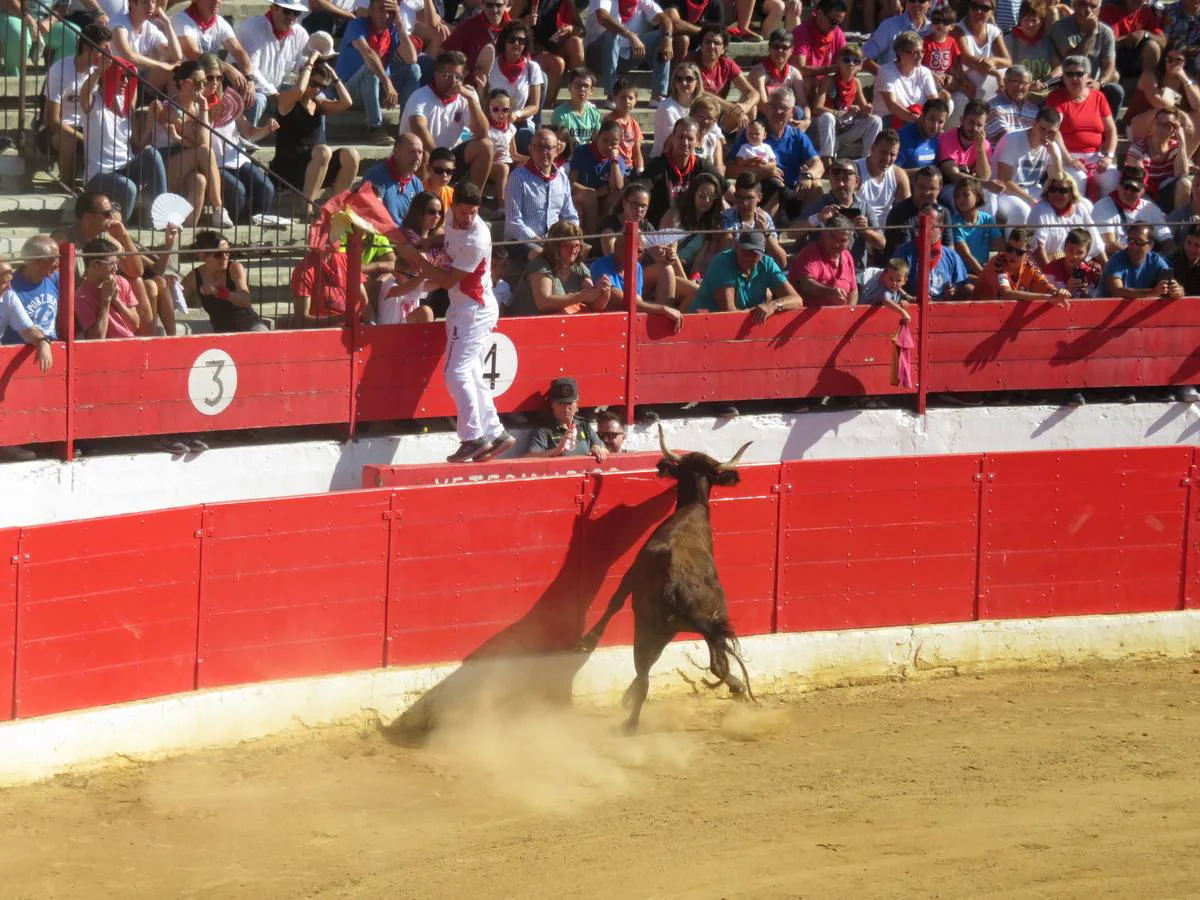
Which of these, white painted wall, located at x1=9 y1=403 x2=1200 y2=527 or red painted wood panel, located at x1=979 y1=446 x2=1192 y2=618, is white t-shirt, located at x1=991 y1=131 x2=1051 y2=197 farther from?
red painted wood panel, located at x1=979 y1=446 x2=1192 y2=618

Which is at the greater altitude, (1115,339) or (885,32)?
(885,32)

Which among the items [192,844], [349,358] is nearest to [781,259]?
[349,358]

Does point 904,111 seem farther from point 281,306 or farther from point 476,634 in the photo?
point 476,634

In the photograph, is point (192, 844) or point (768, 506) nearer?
point (192, 844)

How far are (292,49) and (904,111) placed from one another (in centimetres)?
478

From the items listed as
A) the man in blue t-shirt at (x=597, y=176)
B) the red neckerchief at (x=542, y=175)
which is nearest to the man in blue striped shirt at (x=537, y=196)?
the red neckerchief at (x=542, y=175)

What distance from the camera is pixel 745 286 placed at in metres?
12.9

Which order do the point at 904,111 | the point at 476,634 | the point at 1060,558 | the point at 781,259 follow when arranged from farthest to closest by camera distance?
the point at 904,111 → the point at 781,259 → the point at 1060,558 → the point at 476,634

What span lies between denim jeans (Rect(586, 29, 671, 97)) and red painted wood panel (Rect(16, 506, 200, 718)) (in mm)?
6590

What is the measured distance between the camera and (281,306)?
482 inches

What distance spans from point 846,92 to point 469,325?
506cm

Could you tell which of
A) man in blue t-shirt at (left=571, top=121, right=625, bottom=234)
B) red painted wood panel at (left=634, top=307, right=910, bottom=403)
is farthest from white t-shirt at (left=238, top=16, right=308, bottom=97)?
red painted wood panel at (left=634, top=307, right=910, bottom=403)

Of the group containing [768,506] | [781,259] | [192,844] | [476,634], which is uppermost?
[781,259]

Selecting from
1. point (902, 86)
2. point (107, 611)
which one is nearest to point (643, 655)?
point (107, 611)
